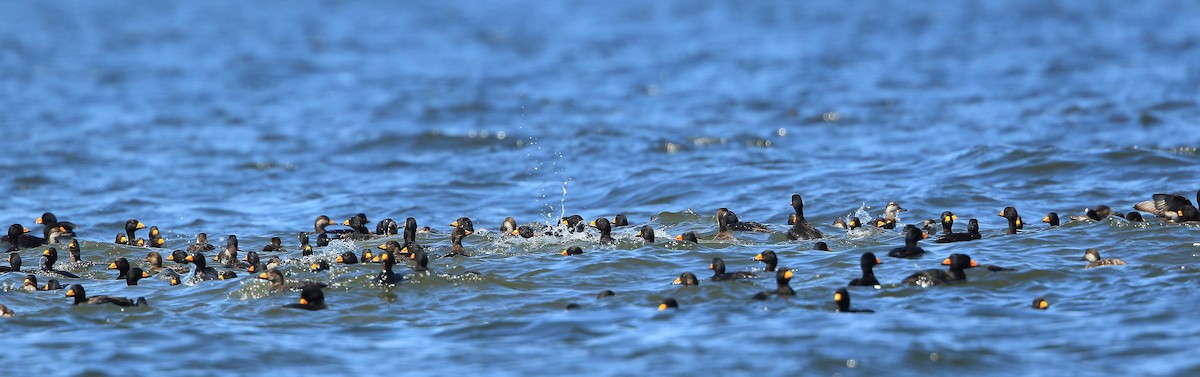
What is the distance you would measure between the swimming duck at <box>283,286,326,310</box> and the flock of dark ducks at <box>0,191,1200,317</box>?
0.4 inches

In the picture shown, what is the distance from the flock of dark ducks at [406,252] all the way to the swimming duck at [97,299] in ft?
0.04

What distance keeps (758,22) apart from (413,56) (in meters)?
18.2

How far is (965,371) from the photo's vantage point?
13156mm

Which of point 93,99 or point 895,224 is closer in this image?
point 895,224

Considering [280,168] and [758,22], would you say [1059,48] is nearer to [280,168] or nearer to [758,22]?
[758,22]

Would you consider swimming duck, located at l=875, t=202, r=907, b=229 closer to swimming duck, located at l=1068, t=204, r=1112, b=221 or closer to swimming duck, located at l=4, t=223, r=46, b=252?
swimming duck, located at l=1068, t=204, r=1112, b=221

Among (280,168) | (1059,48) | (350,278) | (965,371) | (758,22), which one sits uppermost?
(758,22)

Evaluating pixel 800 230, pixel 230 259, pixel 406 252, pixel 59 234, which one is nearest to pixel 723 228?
pixel 800 230

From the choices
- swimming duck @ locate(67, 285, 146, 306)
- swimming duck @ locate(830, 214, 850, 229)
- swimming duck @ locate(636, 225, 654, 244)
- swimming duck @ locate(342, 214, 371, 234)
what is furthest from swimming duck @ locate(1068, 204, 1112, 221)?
swimming duck @ locate(67, 285, 146, 306)

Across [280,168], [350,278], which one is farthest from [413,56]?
[350,278]

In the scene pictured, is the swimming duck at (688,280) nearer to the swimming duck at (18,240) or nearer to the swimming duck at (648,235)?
the swimming duck at (648,235)

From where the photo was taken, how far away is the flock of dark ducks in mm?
16344

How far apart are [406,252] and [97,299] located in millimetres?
4053

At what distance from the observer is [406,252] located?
19.1 m
